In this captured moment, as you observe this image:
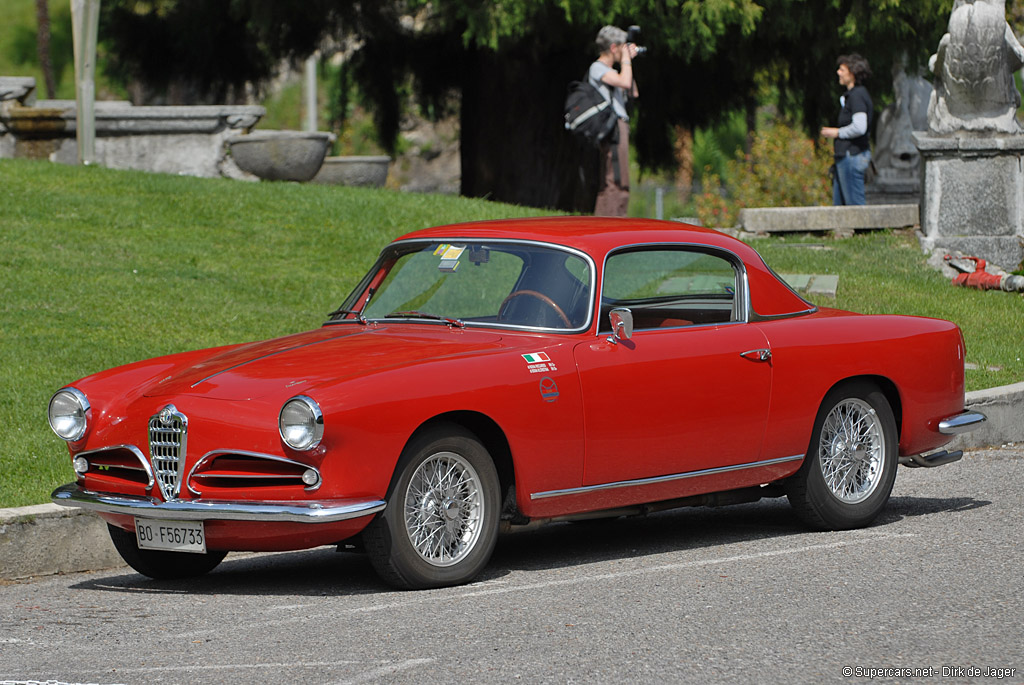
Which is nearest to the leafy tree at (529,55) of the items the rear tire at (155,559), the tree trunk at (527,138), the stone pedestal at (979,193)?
the tree trunk at (527,138)

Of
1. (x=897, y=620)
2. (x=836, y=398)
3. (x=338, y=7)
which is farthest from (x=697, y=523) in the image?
(x=338, y=7)

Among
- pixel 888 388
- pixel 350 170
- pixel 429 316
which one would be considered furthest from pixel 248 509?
pixel 350 170

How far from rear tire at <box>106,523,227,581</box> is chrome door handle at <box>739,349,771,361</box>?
8.73ft

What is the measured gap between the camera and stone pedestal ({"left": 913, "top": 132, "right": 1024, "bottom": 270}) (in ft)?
50.7

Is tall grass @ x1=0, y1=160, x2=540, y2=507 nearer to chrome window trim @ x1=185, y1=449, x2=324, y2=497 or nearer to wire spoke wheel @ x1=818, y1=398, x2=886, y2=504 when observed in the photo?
chrome window trim @ x1=185, y1=449, x2=324, y2=497

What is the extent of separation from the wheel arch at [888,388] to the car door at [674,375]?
62 centimetres

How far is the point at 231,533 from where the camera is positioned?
6016 mm

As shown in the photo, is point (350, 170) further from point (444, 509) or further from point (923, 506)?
point (444, 509)

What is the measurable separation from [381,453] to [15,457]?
3.27m

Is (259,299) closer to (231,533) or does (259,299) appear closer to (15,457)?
(15,457)

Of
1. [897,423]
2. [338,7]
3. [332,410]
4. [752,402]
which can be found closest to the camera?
[332,410]

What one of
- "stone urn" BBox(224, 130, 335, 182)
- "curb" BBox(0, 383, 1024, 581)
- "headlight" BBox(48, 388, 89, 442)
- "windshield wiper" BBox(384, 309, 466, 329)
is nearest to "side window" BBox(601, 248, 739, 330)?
"windshield wiper" BBox(384, 309, 466, 329)

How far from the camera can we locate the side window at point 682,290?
7.41 metres

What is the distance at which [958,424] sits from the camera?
8.01 metres
